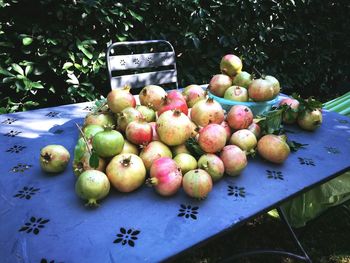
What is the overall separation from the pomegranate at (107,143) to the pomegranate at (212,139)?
0.34m

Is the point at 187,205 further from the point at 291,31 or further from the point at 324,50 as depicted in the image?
the point at 324,50

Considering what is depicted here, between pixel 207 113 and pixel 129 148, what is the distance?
395 mm

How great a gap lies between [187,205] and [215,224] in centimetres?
13

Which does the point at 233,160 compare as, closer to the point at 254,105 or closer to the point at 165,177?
the point at 165,177

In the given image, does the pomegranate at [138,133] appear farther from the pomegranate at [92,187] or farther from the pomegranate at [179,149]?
the pomegranate at [92,187]

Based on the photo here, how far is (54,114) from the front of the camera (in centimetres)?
186

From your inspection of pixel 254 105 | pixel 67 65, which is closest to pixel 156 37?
pixel 67 65

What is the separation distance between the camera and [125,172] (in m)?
1.09

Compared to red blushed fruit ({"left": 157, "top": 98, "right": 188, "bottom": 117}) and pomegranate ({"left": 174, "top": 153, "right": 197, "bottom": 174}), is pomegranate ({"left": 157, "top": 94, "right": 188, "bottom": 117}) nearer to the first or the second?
red blushed fruit ({"left": 157, "top": 98, "right": 188, "bottom": 117})

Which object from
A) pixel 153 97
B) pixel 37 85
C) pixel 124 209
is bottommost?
pixel 37 85

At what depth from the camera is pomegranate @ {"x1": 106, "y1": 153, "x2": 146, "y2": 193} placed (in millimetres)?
1089

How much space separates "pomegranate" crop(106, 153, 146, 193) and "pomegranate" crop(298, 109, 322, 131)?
103 centimetres

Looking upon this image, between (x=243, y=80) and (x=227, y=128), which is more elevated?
(x=243, y=80)

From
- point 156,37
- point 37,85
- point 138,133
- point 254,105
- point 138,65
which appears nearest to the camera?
point 138,133
